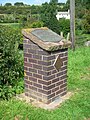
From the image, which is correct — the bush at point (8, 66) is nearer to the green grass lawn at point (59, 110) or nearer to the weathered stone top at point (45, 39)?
the green grass lawn at point (59, 110)

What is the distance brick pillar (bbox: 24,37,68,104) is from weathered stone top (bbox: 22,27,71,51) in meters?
0.09

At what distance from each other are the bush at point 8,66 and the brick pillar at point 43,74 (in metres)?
0.39

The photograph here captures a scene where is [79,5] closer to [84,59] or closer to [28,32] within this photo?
[84,59]

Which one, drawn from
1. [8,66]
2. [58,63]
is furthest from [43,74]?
[8,66]

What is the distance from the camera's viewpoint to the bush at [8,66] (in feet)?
15.5

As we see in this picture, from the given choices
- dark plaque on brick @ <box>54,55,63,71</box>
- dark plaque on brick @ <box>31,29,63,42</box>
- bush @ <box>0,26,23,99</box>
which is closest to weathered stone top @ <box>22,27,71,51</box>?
dark plaque on brick @ <box>31,29,63,42</box>

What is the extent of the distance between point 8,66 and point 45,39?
3.65ft

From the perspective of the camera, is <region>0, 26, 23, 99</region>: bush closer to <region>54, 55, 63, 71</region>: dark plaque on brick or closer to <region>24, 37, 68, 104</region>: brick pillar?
<region>24, 37, 68, 104</region>: brick pillar

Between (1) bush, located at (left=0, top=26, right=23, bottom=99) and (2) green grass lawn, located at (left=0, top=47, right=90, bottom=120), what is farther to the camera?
(1) bush, located at (left=0, top=26, right=23, bottom=99)

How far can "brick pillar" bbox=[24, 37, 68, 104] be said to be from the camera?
4.26m

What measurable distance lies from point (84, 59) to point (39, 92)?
12.9 ft

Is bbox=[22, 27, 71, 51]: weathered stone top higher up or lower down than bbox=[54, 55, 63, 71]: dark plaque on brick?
higher up

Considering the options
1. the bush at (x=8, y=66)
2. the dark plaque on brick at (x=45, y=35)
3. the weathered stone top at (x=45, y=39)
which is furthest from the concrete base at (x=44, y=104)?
the dark plaque on brick at (x=45, y=35)

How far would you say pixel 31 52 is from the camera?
4461 mm
